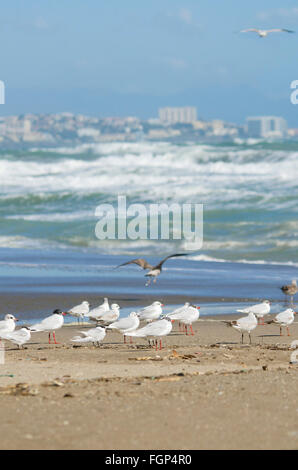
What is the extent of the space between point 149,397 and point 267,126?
389 feet

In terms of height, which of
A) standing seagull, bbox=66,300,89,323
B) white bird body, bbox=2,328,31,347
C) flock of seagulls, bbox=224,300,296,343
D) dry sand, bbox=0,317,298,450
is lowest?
dry sand, bbox=0,317,298,450

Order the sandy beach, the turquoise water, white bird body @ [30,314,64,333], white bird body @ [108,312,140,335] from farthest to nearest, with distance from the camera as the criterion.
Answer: the turquoise water → white bird body @ [30,314,64,333] → white bird body @ [108,312,140,335] → the sandy beach

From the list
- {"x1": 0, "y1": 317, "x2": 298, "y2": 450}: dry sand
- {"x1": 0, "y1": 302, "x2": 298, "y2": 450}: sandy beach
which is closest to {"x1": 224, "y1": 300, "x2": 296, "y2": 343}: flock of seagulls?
{"x1": 0, "y1": 302, "x2": 298, "y2": 450}: sandy beach

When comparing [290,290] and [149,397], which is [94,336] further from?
[290,290]

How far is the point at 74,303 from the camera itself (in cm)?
1410

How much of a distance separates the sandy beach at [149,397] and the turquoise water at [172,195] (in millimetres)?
10440

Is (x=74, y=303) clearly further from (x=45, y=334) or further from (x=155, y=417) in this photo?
(x=155, y=417)

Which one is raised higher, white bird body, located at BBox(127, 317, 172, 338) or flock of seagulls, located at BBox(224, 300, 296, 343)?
flock of seagulls, located at BBox(224, 300, 296, 343)

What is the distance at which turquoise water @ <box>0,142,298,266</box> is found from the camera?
73.4ft

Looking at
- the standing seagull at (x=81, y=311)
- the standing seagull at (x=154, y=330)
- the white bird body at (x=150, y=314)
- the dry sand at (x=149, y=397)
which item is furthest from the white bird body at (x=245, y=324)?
the standing seagull at (x=81, y=311)

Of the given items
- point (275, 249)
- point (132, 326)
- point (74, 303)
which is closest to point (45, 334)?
point (132, 326)

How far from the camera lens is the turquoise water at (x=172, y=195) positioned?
73.4 feet

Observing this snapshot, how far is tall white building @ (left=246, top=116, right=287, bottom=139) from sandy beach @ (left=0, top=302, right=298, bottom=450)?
356 feet

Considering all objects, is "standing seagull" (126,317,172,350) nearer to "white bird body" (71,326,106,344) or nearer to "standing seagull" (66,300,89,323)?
"white bird body" (71,326,106,344)
